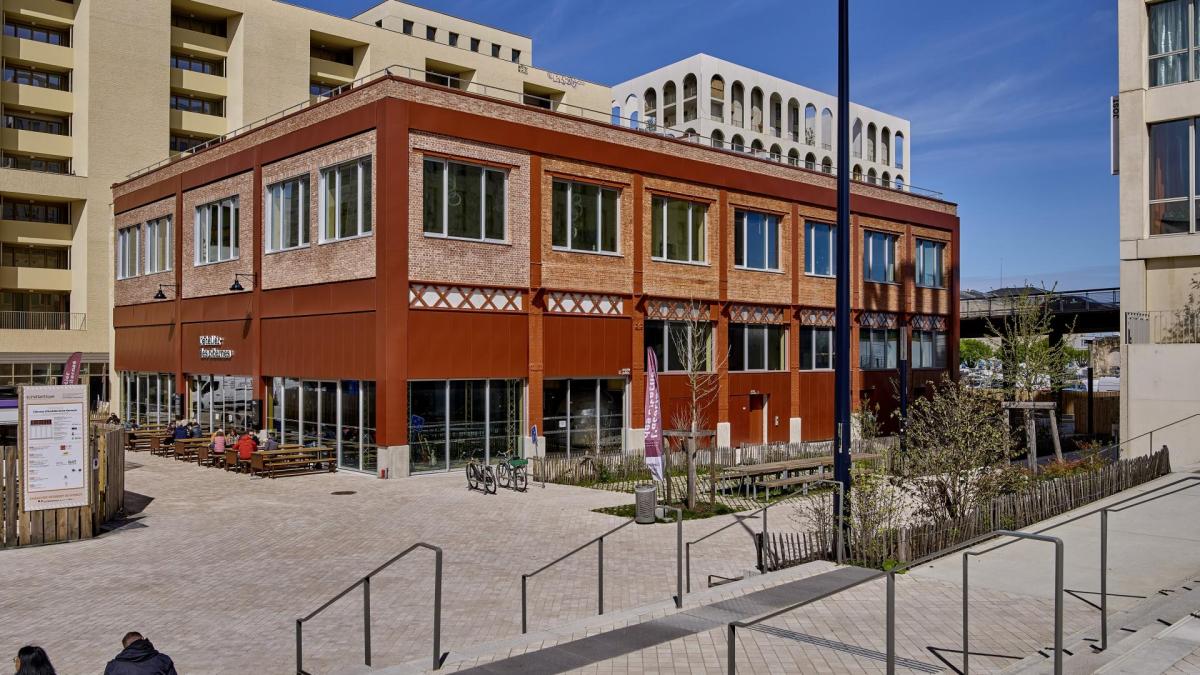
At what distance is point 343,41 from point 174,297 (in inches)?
1063

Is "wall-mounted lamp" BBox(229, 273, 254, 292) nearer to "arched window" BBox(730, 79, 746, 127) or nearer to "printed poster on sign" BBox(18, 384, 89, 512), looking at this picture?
"printed poster on sign" BBox(18, 384, 89, 512)

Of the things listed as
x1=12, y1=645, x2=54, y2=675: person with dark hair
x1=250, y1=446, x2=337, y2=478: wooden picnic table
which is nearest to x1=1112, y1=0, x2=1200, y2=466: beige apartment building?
x1=250, y1=446, x2=337, y2=478: wooden picnic table

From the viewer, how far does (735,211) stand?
37438 millimetres

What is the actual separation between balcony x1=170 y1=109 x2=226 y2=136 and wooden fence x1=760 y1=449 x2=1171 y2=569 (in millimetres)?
50138

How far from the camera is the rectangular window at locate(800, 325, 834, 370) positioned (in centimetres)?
4053

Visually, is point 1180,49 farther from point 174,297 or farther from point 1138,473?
point 174,297

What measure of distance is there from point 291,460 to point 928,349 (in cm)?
3407

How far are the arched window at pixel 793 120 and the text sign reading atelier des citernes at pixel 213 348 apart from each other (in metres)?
75.5

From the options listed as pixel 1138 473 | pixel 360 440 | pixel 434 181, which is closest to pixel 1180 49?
pixel 1138 473

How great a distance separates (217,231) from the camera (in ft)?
118

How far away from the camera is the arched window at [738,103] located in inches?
3649

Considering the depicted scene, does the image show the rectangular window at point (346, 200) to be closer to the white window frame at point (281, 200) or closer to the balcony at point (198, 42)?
the white window frame at point (281, 200)

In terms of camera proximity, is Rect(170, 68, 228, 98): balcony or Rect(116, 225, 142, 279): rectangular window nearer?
Rect(116, 225, 142, 279): rectangular window

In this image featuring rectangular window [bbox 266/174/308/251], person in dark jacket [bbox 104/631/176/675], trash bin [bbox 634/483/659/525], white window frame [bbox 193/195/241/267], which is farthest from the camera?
white window frame [bbox 193/195/241/267]
